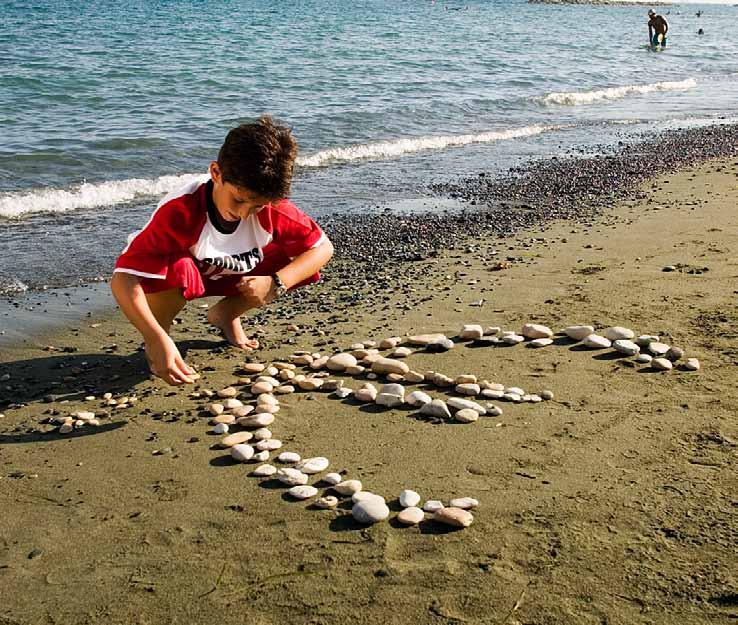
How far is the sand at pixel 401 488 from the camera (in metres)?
2.73

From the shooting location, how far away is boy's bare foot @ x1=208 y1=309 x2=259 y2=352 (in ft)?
17.0

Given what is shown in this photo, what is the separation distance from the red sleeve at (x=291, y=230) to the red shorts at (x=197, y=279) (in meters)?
0.07

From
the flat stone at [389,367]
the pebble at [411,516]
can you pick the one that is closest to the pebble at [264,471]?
the pebble at [411,516]

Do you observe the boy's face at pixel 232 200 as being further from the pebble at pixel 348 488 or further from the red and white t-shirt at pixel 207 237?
the pebble at pixel 348 488

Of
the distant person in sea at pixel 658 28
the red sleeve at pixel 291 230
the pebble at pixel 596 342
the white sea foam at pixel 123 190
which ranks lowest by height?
the pebble at pixel 596 342

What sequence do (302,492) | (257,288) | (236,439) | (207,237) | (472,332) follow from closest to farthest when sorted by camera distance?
(302,492)
(236,439)
(207,237)
(257,288)
(472,332)

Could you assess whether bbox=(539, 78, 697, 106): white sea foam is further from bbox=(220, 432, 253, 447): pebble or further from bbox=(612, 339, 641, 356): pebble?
bbox=(220, 432, 253, 447): pebble

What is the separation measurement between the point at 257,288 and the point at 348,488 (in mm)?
1715

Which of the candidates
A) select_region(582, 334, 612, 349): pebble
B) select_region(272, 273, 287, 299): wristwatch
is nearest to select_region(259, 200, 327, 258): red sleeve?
select_region(272, 273, 287, 299): wristwatch

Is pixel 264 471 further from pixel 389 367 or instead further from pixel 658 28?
pixel 658 28

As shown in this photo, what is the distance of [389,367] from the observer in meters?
4.56

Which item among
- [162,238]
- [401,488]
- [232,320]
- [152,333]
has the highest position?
[162,238]

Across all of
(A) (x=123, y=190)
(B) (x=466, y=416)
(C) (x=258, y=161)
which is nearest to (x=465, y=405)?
(B) (x=466, y=416)

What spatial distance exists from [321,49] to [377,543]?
80.3ft
